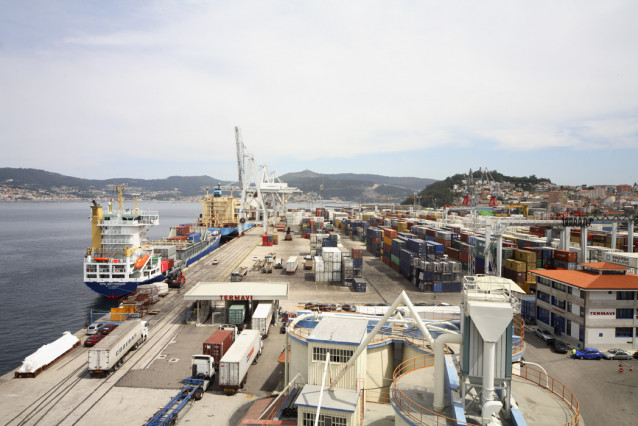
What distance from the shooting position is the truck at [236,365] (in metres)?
20.0

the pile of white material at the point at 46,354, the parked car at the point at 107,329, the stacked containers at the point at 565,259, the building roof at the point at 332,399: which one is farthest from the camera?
the stacked containers at the point at 565,259

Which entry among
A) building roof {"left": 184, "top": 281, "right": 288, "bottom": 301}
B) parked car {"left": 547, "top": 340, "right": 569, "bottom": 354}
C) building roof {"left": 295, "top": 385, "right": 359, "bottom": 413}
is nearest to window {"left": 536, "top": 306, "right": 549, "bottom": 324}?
parked car {"left": 547, "top": 340, "right": 569, "bottom": 354}

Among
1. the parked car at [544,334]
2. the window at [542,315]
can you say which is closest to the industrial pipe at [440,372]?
the parked car at [544,334]

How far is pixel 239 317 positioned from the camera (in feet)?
99.3

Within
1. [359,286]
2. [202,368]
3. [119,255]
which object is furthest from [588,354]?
[119,255]

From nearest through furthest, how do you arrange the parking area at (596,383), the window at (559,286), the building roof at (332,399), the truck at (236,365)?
the building roof at (332,399)
the parking area at (596,383)
the truck at (236,365)
the window at (559,286)

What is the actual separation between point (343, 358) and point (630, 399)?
55.5 feet

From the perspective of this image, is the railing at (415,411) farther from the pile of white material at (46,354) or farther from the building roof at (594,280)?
the pile of white material at (46,354)

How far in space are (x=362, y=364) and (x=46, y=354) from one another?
2054 cm

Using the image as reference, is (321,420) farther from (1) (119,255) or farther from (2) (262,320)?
(1) (119,255)

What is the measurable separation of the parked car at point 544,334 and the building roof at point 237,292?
65.7 ft

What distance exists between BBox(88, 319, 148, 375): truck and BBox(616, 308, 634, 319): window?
33.4 metres

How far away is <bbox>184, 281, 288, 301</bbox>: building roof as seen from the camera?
31281 mm

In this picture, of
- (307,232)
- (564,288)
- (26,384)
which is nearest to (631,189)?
(307,232)
